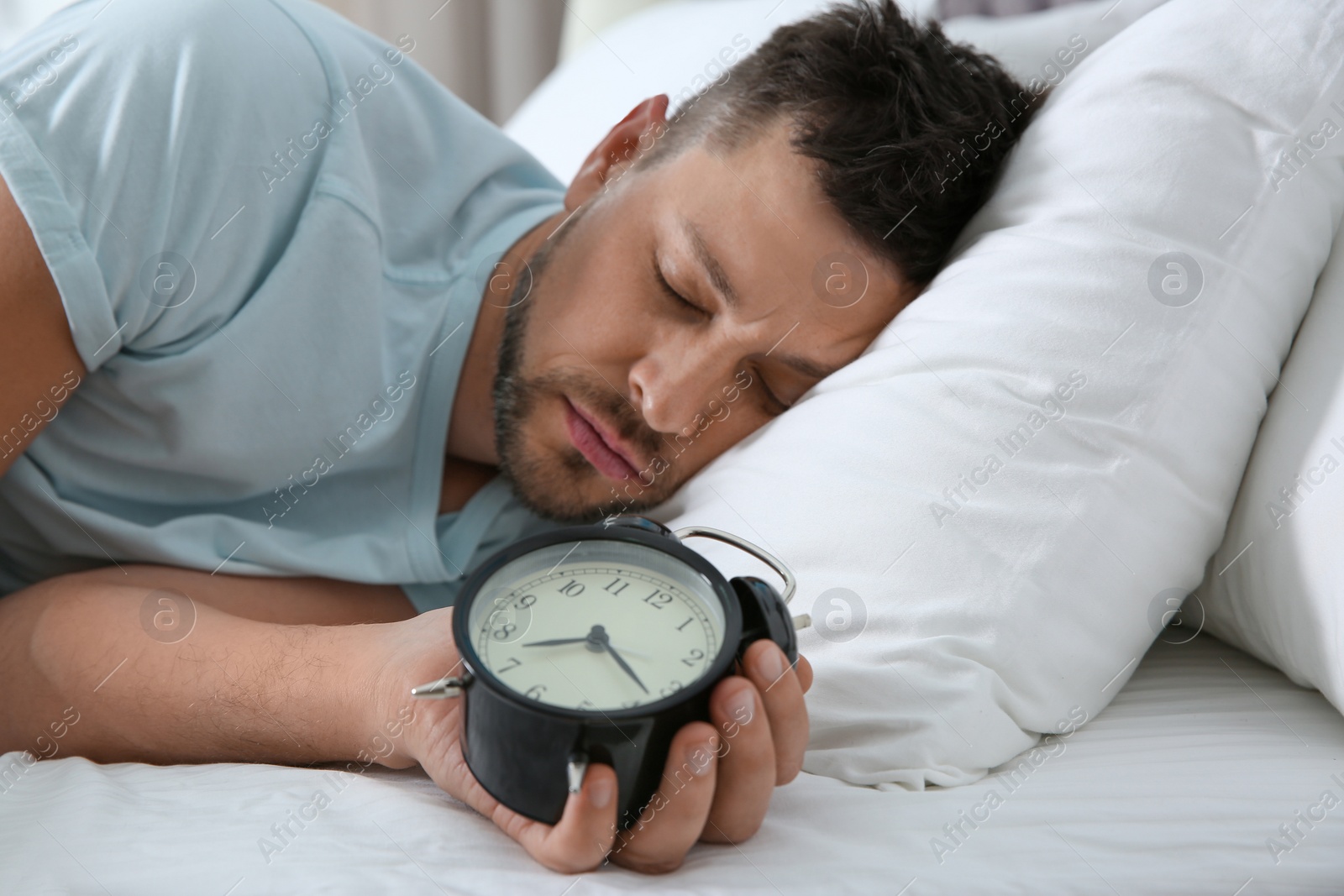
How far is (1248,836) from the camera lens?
0.65 metres

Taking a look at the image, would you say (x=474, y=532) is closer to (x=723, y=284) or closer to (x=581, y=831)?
(x=723, y=284)

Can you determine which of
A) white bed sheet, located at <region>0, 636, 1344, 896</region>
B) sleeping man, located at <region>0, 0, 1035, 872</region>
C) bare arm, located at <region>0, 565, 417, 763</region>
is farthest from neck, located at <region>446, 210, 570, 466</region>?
white bed sheet, located at <region>0, 636, 1344, 896</region>

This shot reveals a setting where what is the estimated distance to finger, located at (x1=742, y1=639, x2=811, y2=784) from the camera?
1.95 ft

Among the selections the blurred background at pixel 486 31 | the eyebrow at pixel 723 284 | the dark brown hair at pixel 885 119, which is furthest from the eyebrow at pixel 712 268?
the blurred background at pixel 486 31

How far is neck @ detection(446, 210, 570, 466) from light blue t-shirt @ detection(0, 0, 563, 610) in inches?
0.9

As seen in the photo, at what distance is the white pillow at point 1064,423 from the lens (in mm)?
743

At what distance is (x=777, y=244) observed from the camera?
0.96 meters

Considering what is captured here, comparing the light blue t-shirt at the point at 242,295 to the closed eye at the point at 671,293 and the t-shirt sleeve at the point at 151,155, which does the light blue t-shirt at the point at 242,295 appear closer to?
the t-shirt sleeve at the point at 151,155

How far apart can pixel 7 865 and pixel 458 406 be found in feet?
2.01

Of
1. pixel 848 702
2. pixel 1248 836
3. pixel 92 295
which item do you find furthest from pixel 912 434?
pixel 92 295

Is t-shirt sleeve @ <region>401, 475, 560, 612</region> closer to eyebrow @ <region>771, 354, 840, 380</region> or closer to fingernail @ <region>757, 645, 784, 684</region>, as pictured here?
eyebrow @ <region>771, 354, 840, 380</region>

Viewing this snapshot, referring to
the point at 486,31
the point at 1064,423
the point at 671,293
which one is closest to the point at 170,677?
the point at 671,293

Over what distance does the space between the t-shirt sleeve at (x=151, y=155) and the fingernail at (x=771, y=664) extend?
58cm

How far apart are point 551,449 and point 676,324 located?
7.4 inches
